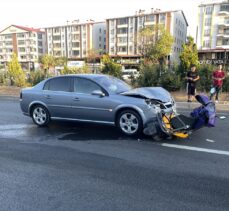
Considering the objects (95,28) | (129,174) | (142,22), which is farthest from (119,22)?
(129,174)

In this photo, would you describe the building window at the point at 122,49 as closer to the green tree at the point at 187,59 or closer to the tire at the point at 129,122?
the green tree at the point at 187,59

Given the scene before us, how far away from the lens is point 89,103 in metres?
6.21

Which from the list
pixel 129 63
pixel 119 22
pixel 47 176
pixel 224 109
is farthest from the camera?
Answer: pixel 119 22

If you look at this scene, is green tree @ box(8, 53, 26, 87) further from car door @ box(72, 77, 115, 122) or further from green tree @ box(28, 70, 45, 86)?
car door @ box(72, 77, 115, 122)

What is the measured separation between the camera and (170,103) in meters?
6.03

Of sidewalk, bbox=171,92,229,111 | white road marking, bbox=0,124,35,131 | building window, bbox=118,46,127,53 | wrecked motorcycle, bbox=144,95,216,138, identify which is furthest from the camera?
building window, bbox=118,46,127,53

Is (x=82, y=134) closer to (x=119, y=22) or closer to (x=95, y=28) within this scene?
(x=119, y=22)

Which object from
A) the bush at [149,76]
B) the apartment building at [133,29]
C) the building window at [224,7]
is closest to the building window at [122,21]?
the apartment building at [133,29]

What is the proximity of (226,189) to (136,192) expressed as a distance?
4.17 ft

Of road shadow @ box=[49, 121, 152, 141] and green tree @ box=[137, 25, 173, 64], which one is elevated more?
green tree @ box=[137, 25, 173, 64]

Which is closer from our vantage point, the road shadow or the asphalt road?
the asphalt road

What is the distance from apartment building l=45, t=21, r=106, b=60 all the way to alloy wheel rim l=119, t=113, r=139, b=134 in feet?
247

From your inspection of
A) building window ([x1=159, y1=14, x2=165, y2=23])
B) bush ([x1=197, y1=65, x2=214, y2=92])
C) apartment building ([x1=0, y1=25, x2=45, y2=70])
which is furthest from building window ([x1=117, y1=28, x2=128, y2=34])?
bush ([x1=197, y1=65, x2=214, y2=92])

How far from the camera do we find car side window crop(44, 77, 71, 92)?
6707 millimetres
